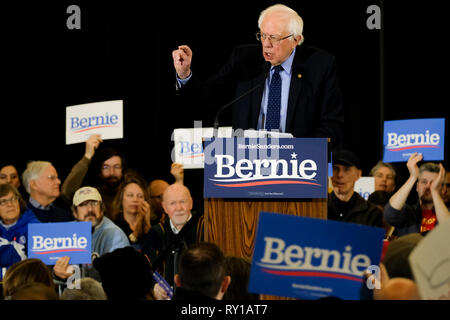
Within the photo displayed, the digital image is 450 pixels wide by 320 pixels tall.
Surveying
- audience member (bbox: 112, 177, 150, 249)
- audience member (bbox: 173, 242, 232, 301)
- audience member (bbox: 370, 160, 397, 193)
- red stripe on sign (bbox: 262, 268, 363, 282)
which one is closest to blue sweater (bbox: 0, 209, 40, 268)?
audience member (bbox: 112, 177, 150, 249)

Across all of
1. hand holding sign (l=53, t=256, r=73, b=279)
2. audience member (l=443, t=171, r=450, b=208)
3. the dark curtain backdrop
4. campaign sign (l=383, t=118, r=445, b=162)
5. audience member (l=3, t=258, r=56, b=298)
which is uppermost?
the dark curtain backdrop

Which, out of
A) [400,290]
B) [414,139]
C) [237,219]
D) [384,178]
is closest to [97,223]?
[237,219]

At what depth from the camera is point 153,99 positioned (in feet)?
26.1

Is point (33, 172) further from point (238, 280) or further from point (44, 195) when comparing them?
point (238, 280)

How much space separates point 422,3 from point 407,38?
0.39m

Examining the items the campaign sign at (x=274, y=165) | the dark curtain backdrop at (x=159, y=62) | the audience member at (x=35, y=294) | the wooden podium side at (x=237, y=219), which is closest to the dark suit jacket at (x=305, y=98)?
the campaign sign at (x=274, y=165)

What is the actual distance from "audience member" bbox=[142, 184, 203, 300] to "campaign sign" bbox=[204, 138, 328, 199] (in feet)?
2.62

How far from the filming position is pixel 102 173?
6.36m

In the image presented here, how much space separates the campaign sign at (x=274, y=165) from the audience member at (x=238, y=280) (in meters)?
0.52

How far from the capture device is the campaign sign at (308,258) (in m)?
2.77

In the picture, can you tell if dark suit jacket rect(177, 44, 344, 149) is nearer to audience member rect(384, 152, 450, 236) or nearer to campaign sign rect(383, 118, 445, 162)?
audience member rect(384, 152, 450, 236)

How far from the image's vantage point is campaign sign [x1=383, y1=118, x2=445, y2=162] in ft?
21.7
